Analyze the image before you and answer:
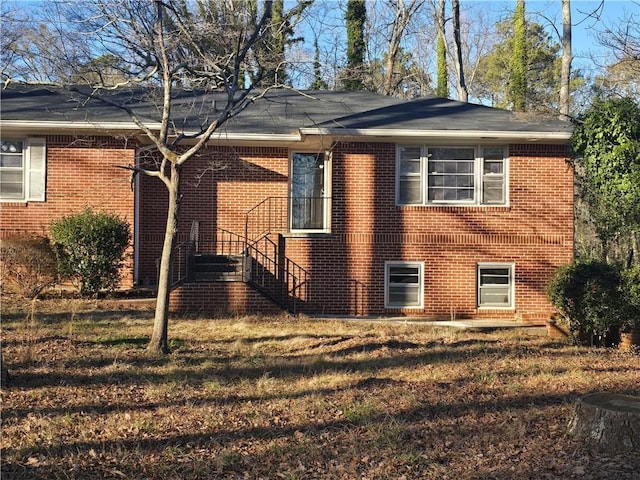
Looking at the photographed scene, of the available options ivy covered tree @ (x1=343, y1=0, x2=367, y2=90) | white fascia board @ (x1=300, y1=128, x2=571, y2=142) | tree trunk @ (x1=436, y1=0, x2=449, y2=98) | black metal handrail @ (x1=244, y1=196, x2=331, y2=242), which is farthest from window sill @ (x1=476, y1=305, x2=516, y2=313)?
tree trunk @ (x1=436, y1=0, x2=449, y2=98)

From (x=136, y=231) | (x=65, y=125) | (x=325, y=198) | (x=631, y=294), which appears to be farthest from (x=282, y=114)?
(x=631, y=294)

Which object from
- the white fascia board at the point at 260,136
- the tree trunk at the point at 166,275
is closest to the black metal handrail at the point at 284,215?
the white fascia board at the point at 260,136

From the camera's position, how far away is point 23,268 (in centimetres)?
1274

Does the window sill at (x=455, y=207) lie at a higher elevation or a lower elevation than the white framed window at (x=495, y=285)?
higher

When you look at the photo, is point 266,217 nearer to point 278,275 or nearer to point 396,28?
point 278,275

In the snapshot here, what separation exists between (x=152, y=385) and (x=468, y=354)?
4641 millimetres

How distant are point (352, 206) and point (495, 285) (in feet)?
11.9

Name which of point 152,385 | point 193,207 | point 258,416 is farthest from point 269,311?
point 258,416

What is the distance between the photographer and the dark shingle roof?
44.7 ft

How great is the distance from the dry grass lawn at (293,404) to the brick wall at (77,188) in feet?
11.9

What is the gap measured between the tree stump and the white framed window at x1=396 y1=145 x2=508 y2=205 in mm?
8788

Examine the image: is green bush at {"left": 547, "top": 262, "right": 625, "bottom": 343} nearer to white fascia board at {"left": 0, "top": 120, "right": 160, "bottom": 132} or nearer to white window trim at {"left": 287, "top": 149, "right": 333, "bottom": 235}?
white window trim at {"left": 287, "top": 149, "right": 333, "bottom": 235}

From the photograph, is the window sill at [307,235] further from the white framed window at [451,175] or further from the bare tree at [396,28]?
the bare tree at [396,28]

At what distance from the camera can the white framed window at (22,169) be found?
1399 centimetres
